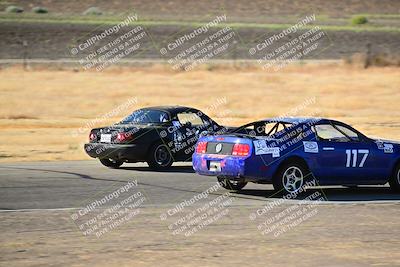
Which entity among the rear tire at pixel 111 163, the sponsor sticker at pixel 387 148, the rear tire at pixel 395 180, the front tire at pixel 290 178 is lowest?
the rear tire at pixel 395 180

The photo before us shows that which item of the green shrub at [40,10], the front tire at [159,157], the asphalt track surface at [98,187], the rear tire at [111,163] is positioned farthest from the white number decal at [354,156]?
the green shrub at [40,10]

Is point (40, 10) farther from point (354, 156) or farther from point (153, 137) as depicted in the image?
point (354, 156)

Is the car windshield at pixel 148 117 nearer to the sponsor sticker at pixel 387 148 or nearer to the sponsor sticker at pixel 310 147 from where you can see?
the sponsor sticker at pixel 310 147

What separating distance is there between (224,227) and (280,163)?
294 cm

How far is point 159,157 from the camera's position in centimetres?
1811

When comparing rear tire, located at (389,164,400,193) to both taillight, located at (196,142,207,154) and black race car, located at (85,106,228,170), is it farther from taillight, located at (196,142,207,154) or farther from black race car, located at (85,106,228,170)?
black race car, located at (85,106,228,170)

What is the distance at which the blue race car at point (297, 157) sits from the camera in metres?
13.8

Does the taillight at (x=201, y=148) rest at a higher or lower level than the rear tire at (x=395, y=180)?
higher

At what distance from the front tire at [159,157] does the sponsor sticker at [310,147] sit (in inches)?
181

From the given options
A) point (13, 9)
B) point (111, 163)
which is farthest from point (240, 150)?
point (13, 9)

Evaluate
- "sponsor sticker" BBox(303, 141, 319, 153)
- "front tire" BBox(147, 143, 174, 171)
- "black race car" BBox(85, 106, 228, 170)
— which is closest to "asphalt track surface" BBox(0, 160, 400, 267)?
"sponsor sticker" BBox(303, 141, 319, 153)

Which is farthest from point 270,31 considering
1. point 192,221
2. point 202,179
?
point 192,221

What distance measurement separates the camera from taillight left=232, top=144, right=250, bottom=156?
13.7 meters

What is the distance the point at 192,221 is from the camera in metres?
11.8
